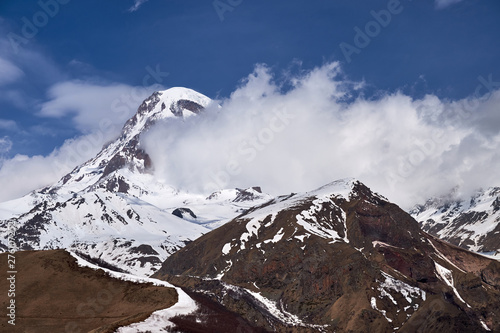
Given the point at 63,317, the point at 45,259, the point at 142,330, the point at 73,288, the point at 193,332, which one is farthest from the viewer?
the point at 45,259

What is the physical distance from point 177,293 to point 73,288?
21.5 meters

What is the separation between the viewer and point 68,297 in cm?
12975

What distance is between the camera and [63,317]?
404 feet

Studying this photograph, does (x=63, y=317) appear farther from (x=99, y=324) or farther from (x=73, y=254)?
(x=73, y=254)

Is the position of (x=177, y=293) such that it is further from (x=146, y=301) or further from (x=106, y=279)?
(x=106, y=279)

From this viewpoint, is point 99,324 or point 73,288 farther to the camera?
point 73,288

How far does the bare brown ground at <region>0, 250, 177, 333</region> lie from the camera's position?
395 feet

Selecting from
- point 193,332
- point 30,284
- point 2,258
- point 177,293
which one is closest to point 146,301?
point 177,293

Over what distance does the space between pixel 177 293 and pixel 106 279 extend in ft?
54.1

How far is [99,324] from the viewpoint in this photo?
118m

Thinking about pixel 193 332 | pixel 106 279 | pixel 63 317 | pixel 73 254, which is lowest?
pixel 193 332

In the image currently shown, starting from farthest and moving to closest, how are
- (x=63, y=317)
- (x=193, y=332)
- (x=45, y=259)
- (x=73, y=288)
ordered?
(x=45, y=259)
(x=73, y=288)
(x=63, y=317)
(x=193, y=332)

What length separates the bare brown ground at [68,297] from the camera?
12025 centimetres

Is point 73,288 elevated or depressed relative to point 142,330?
elevated
